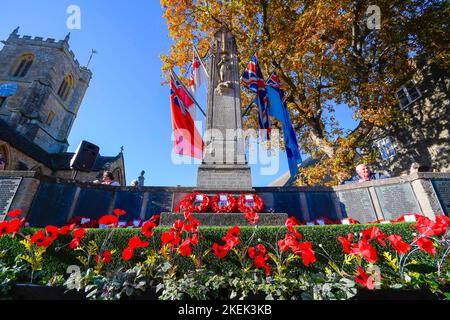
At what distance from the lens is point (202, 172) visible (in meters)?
6.25

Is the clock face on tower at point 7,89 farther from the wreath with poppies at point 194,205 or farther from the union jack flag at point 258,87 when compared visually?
the wreath with poppies at point 194,205

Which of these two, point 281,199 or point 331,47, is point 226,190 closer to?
point 281,199

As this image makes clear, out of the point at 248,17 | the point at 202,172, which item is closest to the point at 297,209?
the point at 202,172

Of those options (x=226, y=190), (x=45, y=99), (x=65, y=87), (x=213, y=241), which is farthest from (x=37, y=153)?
(x=213, y=241)

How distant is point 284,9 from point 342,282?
1409cm

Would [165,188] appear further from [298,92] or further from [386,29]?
[386,29]

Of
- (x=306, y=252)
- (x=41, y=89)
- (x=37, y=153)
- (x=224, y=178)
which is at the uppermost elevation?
(x=41, y=89)

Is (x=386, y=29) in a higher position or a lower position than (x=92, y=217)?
higher

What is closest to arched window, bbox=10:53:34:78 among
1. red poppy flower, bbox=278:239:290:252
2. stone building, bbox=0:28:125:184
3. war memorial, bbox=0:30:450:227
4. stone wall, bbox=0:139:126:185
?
stone building, bbox=0:28:125:184

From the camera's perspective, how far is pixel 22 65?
29.3m

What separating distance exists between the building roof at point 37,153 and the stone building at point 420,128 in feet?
86.2

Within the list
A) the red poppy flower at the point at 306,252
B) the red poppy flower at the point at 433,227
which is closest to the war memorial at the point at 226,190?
the red poppy flower at the point at 306,252

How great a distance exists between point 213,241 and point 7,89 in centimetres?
3607

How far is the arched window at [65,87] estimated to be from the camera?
31475 millimetres
